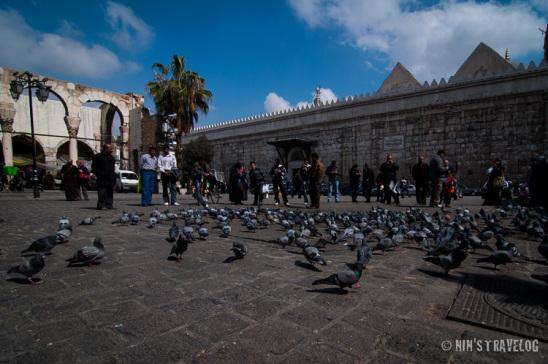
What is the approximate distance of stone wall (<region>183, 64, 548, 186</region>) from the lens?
16625 millimetres

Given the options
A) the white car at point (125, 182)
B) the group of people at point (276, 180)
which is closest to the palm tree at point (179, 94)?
the white car at point (125, 182)

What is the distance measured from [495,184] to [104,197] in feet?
45.5

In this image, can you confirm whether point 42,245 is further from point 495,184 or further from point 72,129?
point 72,129

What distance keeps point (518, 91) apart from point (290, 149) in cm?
1560

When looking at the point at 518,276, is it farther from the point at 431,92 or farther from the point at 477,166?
the point at 431,92

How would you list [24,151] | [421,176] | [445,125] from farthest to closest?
[24,151] < [445,125] < [421,176]

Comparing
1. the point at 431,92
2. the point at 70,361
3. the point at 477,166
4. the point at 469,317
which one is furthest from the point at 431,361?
the point at 431,92

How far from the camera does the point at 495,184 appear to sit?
1056 cm

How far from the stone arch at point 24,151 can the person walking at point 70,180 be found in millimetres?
24245

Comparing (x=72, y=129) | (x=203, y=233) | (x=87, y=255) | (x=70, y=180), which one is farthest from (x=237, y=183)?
(x=72, y=129)

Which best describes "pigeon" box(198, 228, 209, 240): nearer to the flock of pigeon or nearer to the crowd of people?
the flock of pigeon

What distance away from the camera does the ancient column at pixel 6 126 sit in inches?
901

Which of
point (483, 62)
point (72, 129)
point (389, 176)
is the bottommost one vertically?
point (389, 176)

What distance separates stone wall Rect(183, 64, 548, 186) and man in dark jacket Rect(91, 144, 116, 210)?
19.0 meters
